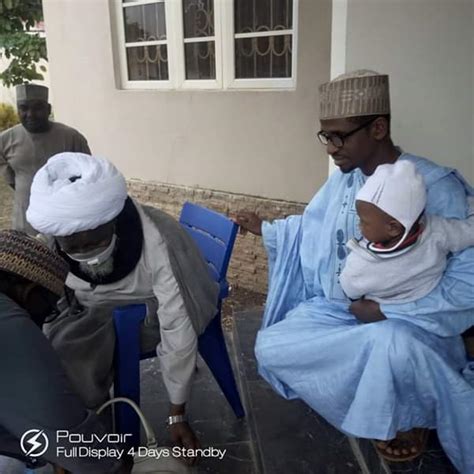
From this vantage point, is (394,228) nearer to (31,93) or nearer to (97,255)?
(97,255)

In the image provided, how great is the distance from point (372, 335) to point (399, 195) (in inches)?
19.2

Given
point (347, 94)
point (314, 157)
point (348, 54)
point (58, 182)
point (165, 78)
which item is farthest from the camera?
point (165, 78)

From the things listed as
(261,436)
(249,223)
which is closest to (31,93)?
(249,223)

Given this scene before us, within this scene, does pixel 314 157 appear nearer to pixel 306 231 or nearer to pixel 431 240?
pixel 306 231

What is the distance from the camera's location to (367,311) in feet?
6.43

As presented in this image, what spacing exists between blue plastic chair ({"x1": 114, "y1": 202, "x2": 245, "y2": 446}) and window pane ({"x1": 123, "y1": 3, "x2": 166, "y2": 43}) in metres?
3.18

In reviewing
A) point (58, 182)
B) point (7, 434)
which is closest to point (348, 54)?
point (58, 182)

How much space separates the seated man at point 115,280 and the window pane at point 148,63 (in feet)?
11.9

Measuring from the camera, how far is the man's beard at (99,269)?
2160 millimetres

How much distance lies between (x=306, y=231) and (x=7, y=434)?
1.55 meters

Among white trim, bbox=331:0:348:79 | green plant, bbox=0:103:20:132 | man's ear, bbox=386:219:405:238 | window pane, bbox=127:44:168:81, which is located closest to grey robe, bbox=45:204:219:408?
man's ear, bbox=386:219:405:238

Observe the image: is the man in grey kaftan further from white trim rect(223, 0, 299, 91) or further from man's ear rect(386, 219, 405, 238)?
man's ear rect(386, 219, 405, 238)

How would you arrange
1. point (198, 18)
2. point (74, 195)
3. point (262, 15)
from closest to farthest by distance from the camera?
1. point (74, 195)
2. point (262, 15)
3. point (198, 18)

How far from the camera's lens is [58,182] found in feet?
6.40
